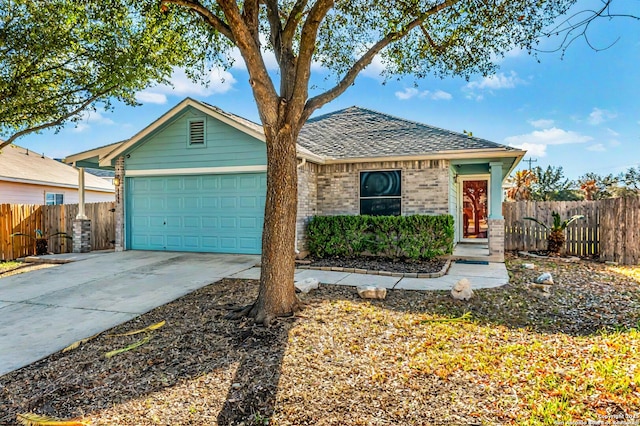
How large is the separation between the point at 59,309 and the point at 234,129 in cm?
631

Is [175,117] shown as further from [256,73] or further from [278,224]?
[278,224]

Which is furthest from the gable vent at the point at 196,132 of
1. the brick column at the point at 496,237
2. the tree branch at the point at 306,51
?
the brick column at the point at 496,237

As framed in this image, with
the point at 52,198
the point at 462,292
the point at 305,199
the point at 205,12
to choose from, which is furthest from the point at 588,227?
the point at 52,198

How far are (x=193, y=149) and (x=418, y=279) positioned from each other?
7.38 metres

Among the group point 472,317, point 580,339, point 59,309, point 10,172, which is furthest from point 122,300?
point 10,172

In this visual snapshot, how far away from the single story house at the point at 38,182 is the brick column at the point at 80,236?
4573 millimetres

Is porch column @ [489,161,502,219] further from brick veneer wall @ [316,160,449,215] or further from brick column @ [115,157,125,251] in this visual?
brick column @ [115,157,125,251]

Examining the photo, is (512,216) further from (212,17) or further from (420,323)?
(212,17)

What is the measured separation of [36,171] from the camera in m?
17.2

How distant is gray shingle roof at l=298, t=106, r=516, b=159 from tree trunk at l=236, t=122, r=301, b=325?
586 centimetres

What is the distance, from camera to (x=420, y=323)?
5.03 m

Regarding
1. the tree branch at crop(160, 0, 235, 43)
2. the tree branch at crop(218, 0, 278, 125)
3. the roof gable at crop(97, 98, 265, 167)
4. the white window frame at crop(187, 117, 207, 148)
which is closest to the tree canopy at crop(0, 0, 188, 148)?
the roof gable at crop(97, 98, 265, 167)

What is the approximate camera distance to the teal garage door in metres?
10.7

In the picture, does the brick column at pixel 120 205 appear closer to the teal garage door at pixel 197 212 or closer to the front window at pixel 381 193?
the teal garage door at pixel 197 212
